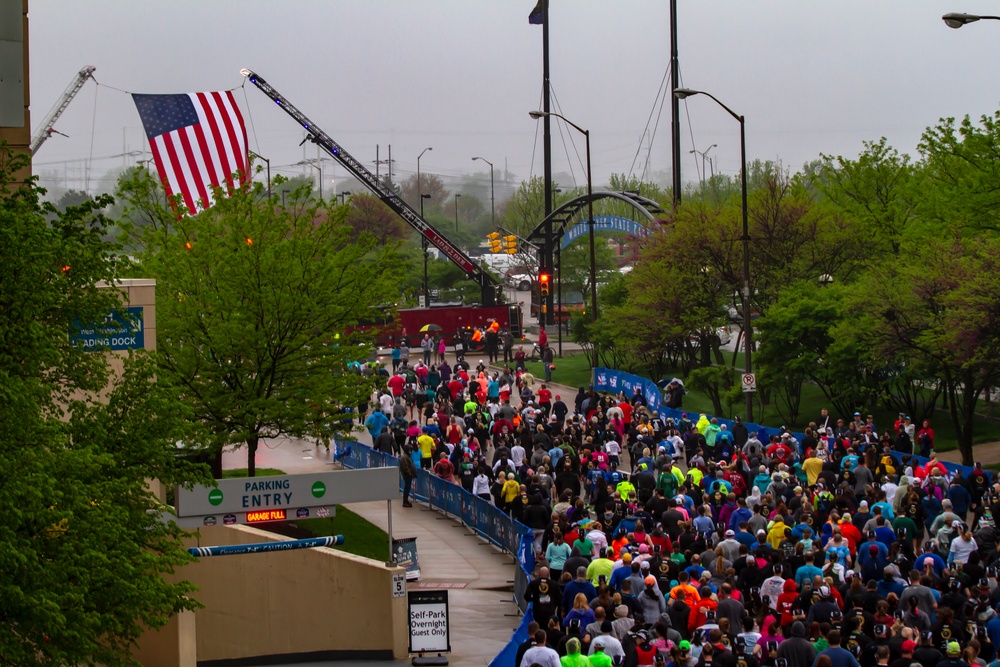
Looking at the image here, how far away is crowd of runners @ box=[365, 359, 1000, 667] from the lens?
14.1 m

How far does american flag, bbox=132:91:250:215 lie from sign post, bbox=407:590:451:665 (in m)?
15.9

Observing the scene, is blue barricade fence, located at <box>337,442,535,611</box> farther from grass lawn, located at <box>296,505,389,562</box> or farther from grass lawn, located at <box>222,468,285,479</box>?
grass lawn, located at <box>222,468,285,479</box>

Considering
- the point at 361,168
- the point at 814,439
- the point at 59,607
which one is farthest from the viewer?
the point at 361,168

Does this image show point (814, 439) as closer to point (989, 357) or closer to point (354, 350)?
point (989, 357)

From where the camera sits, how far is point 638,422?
33312 mm

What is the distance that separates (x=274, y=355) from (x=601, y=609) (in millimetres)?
11443

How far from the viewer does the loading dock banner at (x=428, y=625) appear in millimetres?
18125

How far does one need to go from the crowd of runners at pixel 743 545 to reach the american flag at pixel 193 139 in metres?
8.24

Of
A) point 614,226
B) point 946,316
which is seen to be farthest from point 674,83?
point 946,316

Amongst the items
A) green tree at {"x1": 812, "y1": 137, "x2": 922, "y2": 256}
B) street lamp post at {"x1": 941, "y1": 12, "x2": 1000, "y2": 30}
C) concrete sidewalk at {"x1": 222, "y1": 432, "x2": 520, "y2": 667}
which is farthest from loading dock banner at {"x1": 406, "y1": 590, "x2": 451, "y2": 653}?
green tree at {"x1": 812, "y1": 137, "x2": 922, "y2": 256}

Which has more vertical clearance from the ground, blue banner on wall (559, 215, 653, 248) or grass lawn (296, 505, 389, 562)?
blue banner on wall (559, 215, 653, 248)

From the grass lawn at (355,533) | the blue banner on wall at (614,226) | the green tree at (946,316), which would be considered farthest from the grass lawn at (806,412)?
the grass lawn at (355,533)

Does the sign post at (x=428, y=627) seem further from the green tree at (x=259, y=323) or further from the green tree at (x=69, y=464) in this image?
the green tree at (x=259, y=323)

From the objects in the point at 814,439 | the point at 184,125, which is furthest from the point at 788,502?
the point at 184,125
